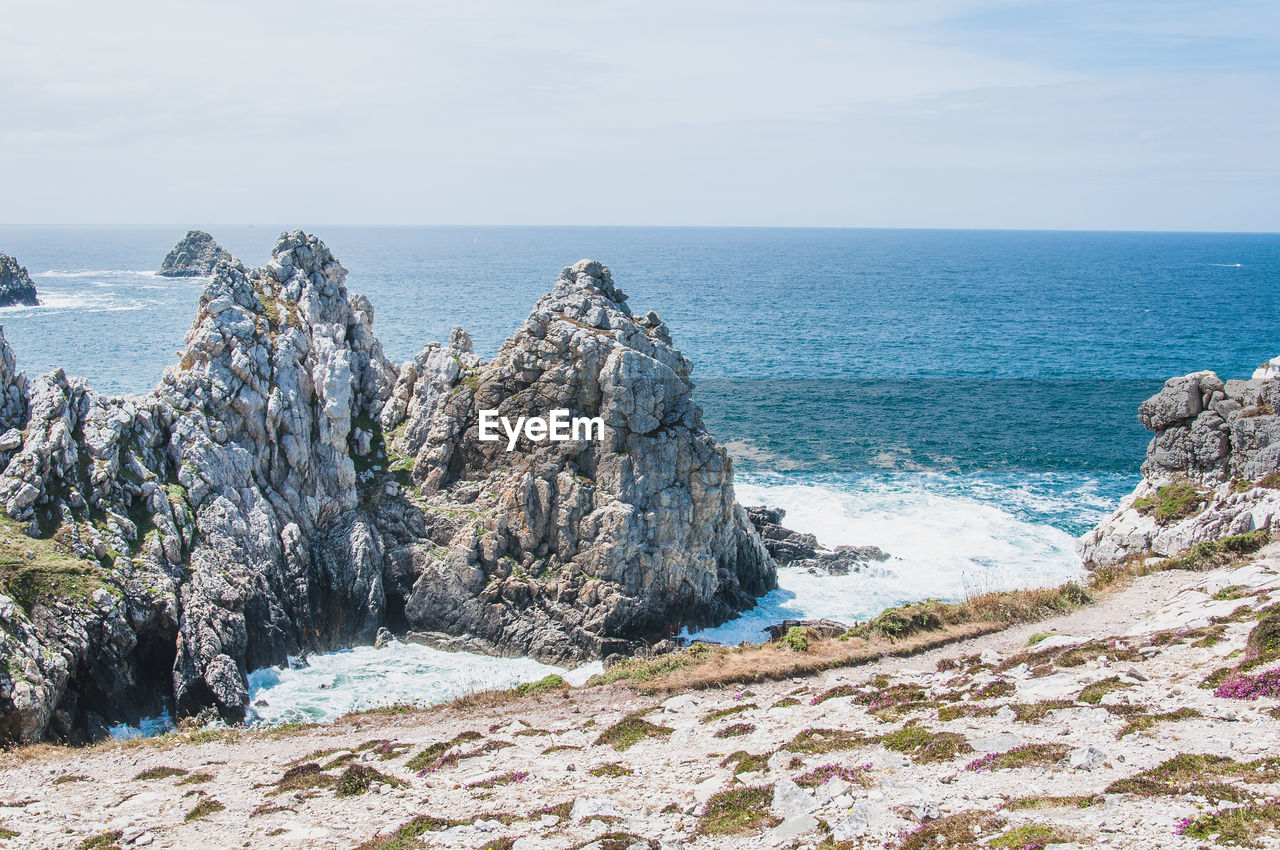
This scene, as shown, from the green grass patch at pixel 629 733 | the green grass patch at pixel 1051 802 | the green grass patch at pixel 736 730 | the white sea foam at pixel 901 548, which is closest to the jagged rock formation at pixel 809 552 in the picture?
the white sea foam at pixel 901 548

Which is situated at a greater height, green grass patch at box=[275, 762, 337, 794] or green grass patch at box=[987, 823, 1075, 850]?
green grass patch at box=[987, 823, 1075, 850]

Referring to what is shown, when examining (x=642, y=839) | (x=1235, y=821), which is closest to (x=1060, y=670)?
(x=1235, y=821)

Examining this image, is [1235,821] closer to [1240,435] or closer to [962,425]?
[1240,435]

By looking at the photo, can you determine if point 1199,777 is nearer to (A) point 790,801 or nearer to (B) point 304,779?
(A) point 790,801

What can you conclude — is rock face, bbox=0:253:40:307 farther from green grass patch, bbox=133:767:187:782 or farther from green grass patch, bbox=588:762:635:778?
green grass patch, bbox=588:762:635:778

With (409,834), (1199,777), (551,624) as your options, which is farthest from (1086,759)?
(551,624)

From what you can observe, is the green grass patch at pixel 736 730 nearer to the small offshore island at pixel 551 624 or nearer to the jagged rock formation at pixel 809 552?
the small offshore island at pixel 551 624

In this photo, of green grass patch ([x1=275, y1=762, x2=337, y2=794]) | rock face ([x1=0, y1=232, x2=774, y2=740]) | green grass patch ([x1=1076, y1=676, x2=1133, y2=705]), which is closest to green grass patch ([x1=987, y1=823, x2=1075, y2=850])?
green grass patch ([x1=1076, y1=676, x2=1133, y2=705])
